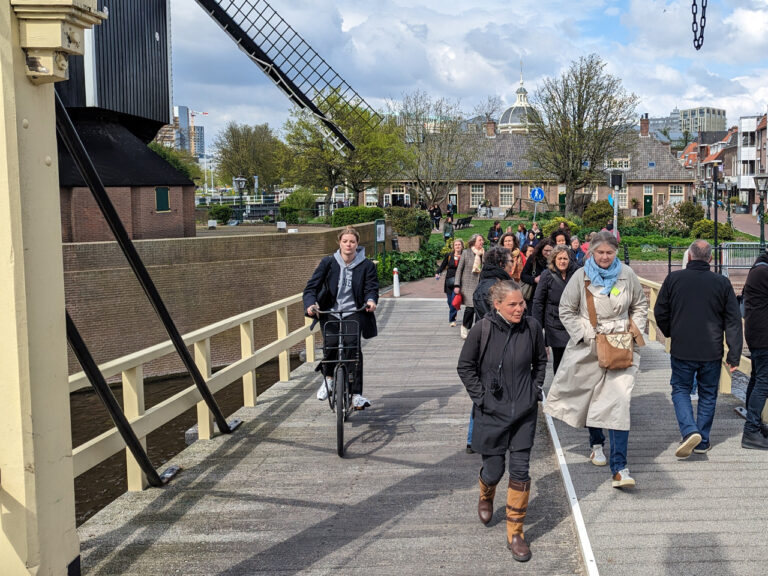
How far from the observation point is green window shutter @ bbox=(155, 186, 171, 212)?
24.8m

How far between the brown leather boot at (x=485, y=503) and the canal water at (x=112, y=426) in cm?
532

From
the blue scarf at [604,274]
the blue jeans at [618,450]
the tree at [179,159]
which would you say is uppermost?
the tree at [179,159]

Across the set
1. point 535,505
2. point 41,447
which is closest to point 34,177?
point 41,447

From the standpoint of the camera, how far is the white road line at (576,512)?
14.5 ft

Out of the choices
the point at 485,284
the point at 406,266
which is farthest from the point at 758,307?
the point at 406,266

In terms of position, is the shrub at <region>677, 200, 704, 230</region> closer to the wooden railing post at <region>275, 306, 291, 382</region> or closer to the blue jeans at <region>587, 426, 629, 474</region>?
the wooden railing post at <region>275, 306, 291, 382</region>

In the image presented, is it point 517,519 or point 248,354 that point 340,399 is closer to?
point 248,354

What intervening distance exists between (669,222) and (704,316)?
3612 centimetres

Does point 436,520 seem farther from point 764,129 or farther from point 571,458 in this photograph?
point 764,129

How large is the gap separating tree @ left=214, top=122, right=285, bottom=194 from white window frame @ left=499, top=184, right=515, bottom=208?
64.1ft

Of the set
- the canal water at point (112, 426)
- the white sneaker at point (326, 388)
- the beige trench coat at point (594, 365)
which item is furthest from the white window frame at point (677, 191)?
the beige trench coat at point (594, 365)

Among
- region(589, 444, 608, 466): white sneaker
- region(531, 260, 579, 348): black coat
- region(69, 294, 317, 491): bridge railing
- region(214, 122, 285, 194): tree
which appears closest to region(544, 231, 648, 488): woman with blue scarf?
region(589, 444, 608, 466): white sneaker

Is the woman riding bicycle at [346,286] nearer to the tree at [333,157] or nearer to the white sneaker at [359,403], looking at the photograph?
the white sneaker at [359,403]

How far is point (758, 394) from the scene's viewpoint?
6.71 m
